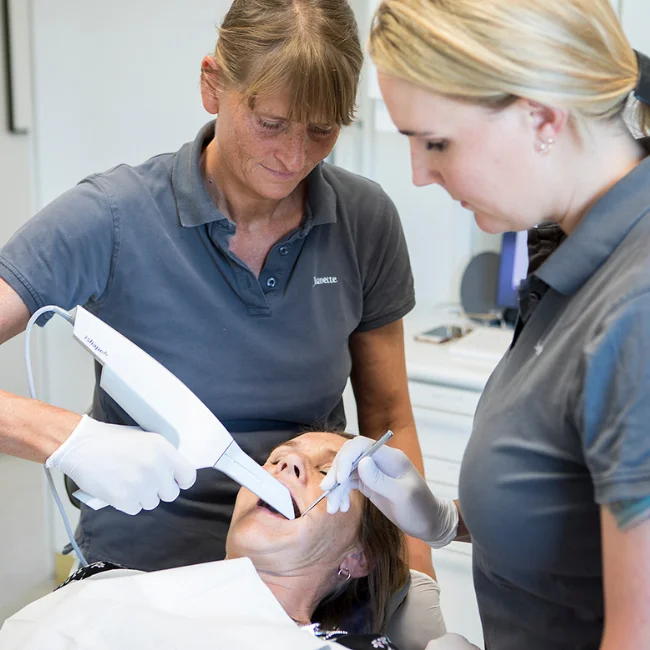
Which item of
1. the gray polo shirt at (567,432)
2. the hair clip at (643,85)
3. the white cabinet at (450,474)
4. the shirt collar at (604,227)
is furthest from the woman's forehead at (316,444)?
the white cabinet at (450,474)

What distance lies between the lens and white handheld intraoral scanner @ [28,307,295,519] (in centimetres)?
119

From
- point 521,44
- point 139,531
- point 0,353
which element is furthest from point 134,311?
point 0,353

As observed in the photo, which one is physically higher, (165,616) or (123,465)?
(123,465)

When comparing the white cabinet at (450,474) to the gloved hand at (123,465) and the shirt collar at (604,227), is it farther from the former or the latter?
the shirt collar at (604,227)

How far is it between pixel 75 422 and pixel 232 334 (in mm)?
339

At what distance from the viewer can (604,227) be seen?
0.83 meters

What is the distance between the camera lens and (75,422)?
1247 mm

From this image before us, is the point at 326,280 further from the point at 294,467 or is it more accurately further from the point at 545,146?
the point at 545,146

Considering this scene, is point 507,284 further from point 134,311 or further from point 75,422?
point 75,422

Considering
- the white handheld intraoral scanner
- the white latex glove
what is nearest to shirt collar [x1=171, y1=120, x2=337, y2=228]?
the white handheld intraoral scanner

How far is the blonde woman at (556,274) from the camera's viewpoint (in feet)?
2.35

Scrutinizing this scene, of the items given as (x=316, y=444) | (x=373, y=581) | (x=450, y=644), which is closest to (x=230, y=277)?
(x=316, y=444)

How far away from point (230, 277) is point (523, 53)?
80 centimetres

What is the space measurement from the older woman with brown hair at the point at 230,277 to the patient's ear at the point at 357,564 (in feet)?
0.79
